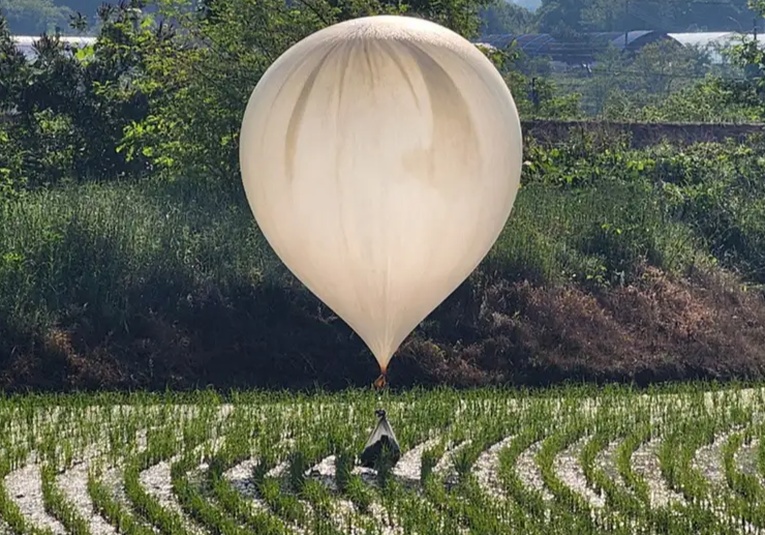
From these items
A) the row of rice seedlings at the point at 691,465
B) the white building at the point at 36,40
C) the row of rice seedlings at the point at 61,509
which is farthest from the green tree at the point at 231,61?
the row of rice seedlings at the point at 61,509

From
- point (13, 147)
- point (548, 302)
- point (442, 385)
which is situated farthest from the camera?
point (13, 147)

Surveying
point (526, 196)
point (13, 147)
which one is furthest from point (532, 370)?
point (13, 147)

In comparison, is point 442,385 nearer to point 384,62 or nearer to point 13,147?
point 384,62

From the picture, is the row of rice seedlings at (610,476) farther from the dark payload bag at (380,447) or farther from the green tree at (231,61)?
the green tree at (231,61)

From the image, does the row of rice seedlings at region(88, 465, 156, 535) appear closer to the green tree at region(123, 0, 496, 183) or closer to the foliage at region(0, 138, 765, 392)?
the foliage at region(0, 138, 765, 392)

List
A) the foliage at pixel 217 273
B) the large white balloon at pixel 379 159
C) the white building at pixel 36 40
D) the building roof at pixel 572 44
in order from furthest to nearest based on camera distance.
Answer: the building roof at pixel 572 44 → the white building at pixel 36 40 → the foliage at pixel 217 273 → the large white balloon at pixel 379 159

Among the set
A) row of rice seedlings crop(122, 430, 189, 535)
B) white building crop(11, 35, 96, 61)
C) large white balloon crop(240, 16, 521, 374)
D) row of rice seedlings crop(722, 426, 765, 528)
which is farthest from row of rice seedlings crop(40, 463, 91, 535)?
white building crop(11, 35, 96, 61)
